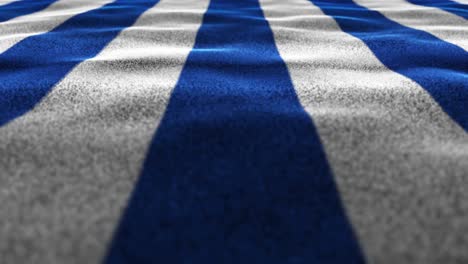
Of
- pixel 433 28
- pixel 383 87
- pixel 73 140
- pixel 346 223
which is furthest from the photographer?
pixel 433 28

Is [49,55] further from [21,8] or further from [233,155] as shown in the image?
[21,8]

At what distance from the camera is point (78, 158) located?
1.61 feet

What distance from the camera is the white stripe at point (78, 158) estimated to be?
0.37 metres

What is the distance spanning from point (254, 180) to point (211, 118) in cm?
16

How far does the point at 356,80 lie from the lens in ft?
2.51

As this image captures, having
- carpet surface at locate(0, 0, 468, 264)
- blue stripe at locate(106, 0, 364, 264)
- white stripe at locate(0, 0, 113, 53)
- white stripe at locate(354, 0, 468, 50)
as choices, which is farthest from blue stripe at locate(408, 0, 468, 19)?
white stripe at locate(0, 0, 113, 53)

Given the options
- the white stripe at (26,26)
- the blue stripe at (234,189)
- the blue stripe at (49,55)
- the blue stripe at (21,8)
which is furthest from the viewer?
the blue stripe at (21,8)

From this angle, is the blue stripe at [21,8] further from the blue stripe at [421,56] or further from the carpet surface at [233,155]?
the blue stripe at [421,56]

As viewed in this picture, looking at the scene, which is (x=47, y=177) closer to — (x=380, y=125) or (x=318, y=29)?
(x=380, y=125)

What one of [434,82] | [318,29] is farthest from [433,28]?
[434,82]

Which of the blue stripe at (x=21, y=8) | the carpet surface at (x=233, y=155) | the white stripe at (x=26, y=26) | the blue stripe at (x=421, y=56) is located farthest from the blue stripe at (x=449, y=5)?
the blue stripe at (x=21, y=8)

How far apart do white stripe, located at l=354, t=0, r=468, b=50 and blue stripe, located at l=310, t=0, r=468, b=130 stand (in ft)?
0.14

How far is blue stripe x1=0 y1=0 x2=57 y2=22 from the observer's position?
151 cm

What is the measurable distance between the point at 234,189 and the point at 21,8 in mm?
1594
